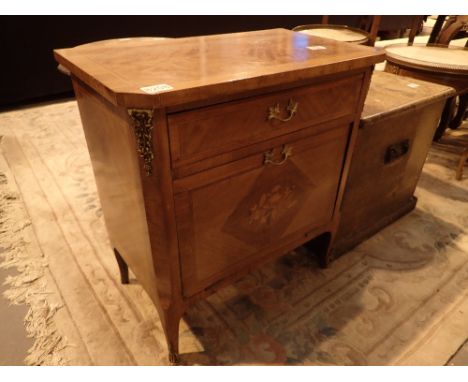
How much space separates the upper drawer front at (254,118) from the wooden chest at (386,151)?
9.0 inches

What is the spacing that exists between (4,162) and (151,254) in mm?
1672

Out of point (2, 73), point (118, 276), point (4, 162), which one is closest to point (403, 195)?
point (118, 276)

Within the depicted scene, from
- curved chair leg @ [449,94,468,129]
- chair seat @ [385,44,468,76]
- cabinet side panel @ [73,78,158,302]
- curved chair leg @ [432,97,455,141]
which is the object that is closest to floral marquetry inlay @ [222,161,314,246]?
cabinet side panel @ [73,78,158,302]

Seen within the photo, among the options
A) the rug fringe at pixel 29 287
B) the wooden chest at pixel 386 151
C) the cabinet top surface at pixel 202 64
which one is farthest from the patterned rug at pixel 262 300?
the cabinet top surface at pixel 202 64

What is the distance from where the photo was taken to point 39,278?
132 cm

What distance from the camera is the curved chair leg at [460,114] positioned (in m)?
2.30

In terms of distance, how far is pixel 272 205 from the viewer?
3.32ft

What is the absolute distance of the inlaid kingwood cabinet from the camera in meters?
0.70

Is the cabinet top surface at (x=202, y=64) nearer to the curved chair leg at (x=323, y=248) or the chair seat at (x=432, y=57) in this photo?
the curved chair leg at (x=323, y=248)

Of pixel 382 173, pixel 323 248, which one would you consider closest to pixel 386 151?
pixel 382 173

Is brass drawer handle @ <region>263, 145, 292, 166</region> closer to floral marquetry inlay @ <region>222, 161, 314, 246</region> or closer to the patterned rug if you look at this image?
floral marquetry inlay @ <region>222, 161, 314, 246</region>

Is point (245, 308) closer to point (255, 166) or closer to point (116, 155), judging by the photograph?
point (255, 166)

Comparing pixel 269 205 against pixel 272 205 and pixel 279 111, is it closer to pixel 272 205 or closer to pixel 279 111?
pixel 272 205

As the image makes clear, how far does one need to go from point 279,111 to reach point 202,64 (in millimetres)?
212
